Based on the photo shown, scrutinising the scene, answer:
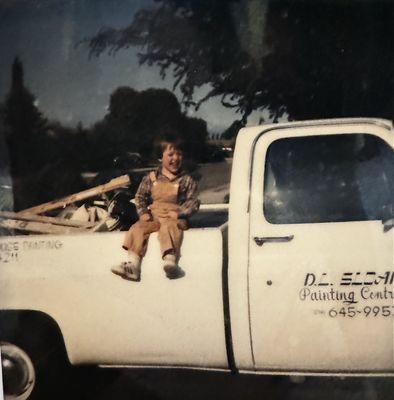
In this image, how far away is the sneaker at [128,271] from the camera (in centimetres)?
271

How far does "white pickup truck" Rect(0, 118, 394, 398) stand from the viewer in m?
2.59

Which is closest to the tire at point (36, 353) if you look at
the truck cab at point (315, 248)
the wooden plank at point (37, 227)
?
the wooden plank at point (37, 227)

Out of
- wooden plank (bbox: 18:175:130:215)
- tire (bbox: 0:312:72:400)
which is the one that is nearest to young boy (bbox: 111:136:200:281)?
wooden plank (bbox: 18:175:130:215)

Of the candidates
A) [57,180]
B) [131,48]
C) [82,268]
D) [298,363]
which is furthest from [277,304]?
[131,48]

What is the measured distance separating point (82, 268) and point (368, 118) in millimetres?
1656

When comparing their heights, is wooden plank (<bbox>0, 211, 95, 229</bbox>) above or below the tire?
above

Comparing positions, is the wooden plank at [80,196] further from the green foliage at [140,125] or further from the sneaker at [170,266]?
the sneaker at [170,266]

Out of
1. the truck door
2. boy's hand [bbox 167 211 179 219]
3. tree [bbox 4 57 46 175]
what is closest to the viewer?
the truck door

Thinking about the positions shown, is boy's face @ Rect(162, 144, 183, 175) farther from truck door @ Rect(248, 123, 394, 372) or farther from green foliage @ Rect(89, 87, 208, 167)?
truck door @ Rect(248, 123, 394, 372)

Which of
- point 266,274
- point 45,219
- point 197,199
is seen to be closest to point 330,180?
point 266,274

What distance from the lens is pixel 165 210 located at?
8.91 ft

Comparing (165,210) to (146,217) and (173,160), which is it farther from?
(173,160)

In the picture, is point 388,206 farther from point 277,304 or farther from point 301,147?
point 277,304

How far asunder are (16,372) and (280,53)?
88.5 inches
